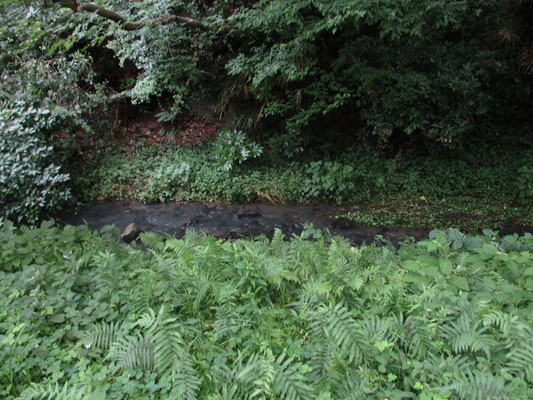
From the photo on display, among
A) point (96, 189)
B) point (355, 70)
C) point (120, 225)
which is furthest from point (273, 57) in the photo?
point (96, 189)

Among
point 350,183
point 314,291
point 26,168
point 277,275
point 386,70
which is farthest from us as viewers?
point 350,183

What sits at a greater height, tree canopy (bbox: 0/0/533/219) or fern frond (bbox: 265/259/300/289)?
tree canopy (bbox: 0/0/533/219)

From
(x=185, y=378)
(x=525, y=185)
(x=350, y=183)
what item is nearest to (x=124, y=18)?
(x=350, y=183)

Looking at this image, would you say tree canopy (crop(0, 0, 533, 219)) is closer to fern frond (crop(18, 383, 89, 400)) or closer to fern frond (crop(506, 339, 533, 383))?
fern frond (crop(506, 339, 533, 383))

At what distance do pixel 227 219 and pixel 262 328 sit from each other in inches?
214

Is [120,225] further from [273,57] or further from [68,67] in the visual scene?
[273,57]

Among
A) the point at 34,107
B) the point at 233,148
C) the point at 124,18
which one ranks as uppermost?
the point at 124,18

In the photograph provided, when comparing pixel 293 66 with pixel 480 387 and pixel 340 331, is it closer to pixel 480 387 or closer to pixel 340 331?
pixel 340 331

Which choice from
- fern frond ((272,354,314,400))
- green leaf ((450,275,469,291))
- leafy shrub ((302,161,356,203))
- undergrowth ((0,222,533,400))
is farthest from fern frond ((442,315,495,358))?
leafy shrub ((302,161,356,203))

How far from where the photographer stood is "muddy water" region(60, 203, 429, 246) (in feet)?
22.9

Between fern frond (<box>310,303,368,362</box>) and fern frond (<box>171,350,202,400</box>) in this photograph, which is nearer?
fern frond (<box>171,350,202,400</box>)

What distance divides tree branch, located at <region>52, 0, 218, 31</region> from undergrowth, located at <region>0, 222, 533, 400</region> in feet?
17.6

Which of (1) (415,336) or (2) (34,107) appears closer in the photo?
(1) (415,336)

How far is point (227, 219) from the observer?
307 inches
